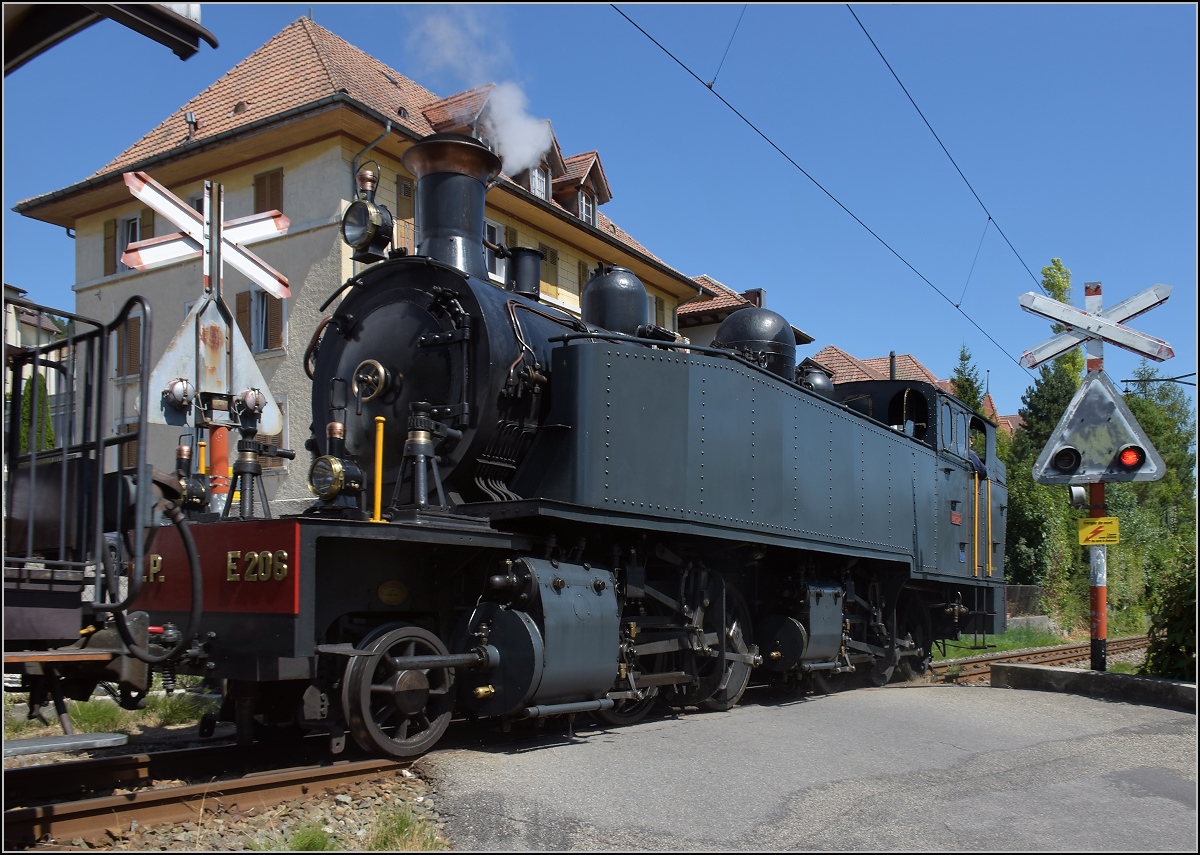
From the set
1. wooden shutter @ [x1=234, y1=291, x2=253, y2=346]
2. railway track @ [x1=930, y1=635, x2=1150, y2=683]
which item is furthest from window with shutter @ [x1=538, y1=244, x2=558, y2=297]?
railway track @ [x1=930, y1=635, x2=1150, y2=683]

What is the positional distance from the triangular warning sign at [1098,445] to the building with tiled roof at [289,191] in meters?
9.40

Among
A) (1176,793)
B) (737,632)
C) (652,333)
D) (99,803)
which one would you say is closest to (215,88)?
(652,333)

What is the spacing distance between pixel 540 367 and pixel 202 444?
116 inches

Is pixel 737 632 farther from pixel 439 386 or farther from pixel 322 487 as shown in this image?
pixel 322 487

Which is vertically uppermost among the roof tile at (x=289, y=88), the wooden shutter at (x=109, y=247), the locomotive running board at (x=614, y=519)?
the roof tile at (x=289, y=88)

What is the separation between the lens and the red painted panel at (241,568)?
16.9 feet

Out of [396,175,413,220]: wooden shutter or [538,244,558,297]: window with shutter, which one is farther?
[538,244,558,297]: window with shutter

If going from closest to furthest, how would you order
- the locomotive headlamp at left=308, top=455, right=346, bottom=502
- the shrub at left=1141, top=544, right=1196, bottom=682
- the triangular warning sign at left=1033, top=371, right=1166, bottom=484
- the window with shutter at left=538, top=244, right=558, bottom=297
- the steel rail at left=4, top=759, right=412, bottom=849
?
the steel rail at left=4, top=759, right=412, bottom=849 → the locomotive headlamp at left=308, top=455, right=346, bottom=502 → the shrub at left=1141, top=544, right=1196, bottom=682 → the triangular warning sign at left=1033, top=371, right=1166, bottom=484 → the window with shutter at left=538, top=244, right=558, bottom=297

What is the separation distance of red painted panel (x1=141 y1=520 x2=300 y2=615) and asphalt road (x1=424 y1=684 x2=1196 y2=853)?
1.29 metres

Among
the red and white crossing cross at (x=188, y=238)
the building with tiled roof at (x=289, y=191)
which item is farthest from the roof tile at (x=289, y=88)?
the red and white crossing cross at (x=188, y=238)

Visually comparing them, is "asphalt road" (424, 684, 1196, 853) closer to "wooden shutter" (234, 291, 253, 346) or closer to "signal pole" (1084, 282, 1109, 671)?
"signal pole" (1084, 282, 1109, 671)

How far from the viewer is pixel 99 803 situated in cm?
447

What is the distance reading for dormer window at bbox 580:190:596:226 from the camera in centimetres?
2362

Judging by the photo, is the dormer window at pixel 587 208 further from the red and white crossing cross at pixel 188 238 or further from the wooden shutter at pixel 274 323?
the red and white crossing cross at pixel 188 238
